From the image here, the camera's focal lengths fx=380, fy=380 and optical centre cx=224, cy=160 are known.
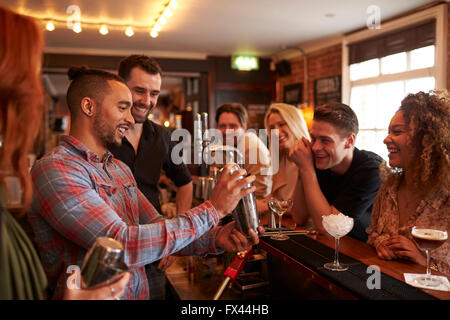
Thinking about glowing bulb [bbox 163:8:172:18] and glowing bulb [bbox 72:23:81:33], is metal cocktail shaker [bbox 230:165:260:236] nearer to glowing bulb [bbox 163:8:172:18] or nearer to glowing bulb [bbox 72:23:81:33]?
glowing bulb [bbox 163:8:172:18]

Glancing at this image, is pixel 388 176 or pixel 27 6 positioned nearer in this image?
pixel 388 176

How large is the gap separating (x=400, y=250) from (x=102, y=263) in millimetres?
1199

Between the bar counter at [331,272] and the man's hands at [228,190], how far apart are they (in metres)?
0.47

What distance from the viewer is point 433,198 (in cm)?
160

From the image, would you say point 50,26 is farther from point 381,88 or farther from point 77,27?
point 381,88

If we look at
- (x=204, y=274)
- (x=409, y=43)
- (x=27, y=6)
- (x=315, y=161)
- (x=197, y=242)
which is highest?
(x=27, y=6)

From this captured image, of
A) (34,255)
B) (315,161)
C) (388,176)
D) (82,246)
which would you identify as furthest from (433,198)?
(34,255)

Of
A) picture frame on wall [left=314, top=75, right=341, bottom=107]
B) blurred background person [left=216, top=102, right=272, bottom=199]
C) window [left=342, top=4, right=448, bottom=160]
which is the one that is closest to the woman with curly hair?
blurred background person [left=216, top=102, right=272, bottom=199]

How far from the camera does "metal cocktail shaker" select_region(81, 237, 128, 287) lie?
81 cm

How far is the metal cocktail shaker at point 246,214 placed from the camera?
1170 mm

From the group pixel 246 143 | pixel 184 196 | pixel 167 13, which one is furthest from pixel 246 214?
pixel 167 13

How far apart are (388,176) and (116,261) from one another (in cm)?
149

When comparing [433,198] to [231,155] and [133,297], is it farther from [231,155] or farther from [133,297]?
[133,297]

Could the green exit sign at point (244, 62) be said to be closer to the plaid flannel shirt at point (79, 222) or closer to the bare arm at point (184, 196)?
the bare arm at point (184, 196)
